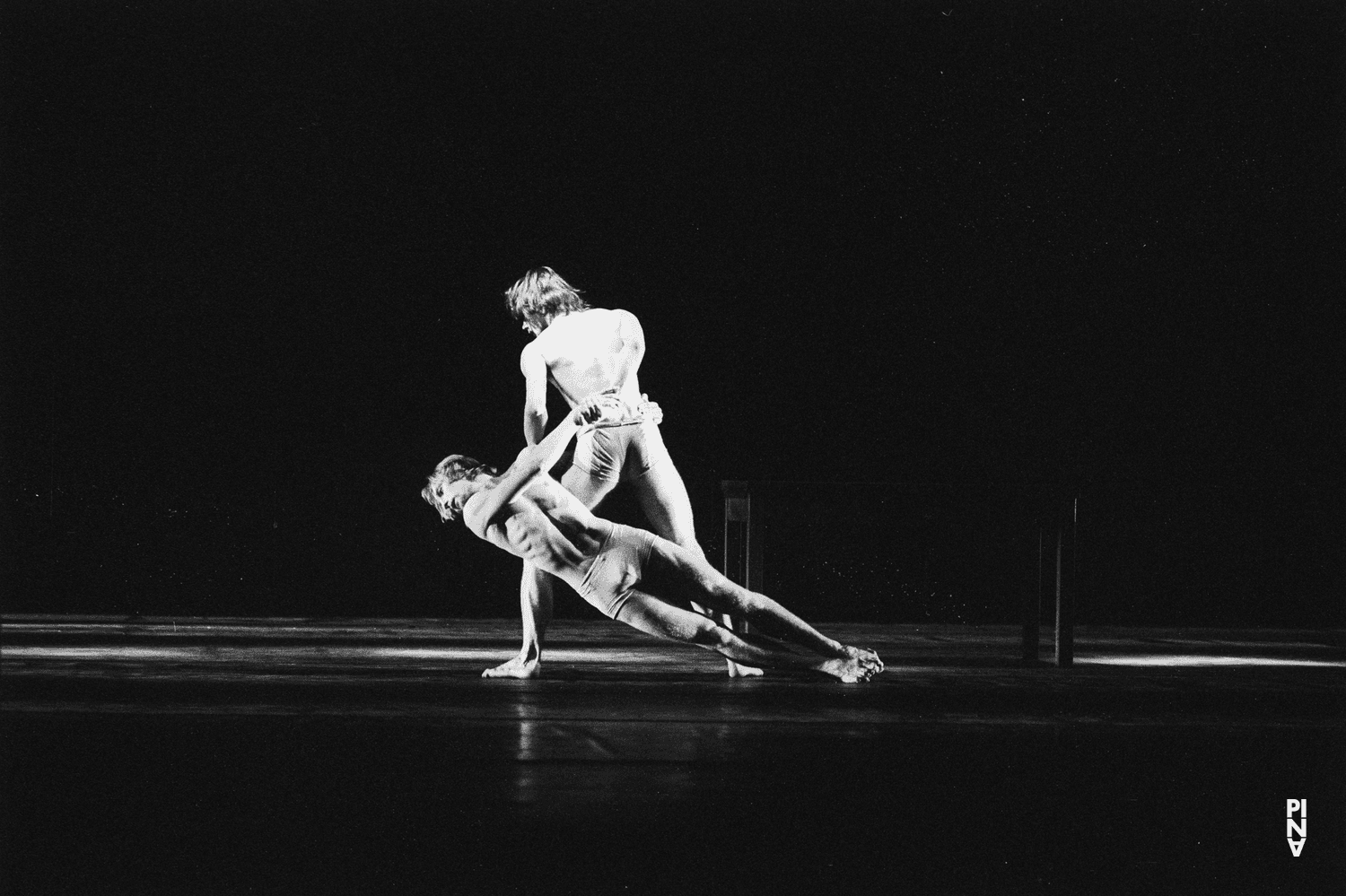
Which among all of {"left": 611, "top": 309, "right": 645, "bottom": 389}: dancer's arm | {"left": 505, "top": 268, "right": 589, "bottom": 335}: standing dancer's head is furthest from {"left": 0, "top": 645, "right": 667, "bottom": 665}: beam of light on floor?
{"left": 505, "top": 268, "right": 589, "bottom": 335}: standing dancer's head

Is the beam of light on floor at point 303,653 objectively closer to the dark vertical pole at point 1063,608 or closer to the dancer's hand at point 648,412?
the dancer's hand at point 648,412

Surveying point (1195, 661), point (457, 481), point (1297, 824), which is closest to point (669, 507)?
point (457, 481)

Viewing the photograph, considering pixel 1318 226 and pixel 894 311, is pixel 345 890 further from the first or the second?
pixel 1318 226

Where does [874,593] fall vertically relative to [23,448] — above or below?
below

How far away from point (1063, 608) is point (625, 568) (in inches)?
76.9

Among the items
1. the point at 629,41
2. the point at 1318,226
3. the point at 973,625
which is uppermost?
the point at 629,41

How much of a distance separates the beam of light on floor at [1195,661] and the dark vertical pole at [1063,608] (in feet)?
0.40

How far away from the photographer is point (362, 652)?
237 inches

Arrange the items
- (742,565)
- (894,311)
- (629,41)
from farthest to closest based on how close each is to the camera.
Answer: (894,311) → (629,41) → (742,565)

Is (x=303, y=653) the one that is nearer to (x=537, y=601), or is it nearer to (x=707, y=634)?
(x=537, y=601)

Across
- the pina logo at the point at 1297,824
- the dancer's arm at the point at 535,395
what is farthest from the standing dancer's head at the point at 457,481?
the pina logo at the point at 1297,824

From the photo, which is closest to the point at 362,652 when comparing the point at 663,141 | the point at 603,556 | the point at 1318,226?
the point at 603,556

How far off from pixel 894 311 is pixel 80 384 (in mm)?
4511

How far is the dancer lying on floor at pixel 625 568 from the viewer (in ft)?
16.6
